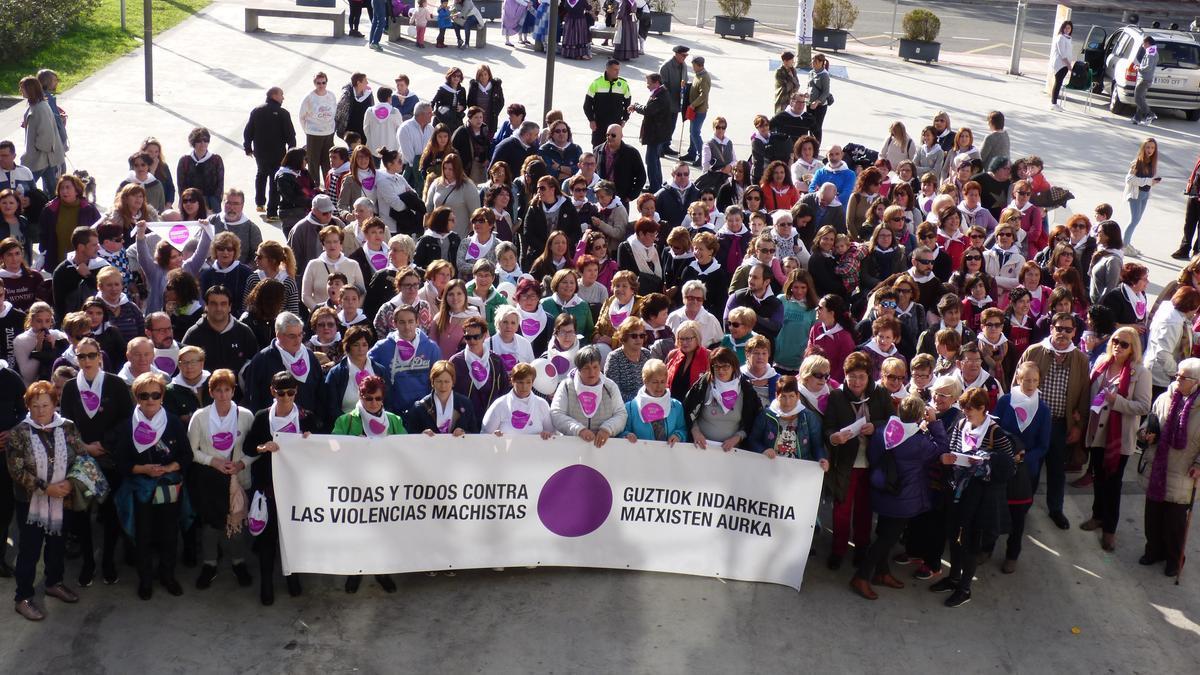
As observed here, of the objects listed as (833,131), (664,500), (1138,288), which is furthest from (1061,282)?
(833,131)

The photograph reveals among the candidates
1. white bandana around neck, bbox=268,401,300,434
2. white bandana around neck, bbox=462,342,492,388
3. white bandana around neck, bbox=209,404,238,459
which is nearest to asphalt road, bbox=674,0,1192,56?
white bandana around neck, bbox=462,342,492,388

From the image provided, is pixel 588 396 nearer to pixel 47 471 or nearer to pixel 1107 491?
pixel 47 471

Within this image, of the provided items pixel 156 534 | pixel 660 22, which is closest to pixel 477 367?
pixel 156 534

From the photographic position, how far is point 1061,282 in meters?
12.3

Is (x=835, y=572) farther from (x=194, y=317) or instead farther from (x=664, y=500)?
(x=194, y=317)

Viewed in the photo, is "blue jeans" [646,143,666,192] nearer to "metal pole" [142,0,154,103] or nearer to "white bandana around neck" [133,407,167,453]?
"metal pole" [142,0,154,103]

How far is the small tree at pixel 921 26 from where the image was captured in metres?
30.7

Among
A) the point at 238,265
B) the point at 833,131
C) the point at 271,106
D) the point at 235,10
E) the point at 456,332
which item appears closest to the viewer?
the point at 456,332

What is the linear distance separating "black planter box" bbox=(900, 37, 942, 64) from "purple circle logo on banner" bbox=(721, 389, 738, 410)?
23.2m

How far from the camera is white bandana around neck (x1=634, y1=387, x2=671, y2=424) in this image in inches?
374

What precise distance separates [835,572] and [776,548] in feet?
1.86

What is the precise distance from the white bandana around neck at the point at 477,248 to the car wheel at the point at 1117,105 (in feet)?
56.8

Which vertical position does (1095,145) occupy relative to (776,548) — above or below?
above

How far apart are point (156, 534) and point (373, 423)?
154 centimetres
